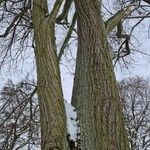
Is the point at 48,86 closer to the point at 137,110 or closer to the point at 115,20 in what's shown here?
the point at 115,20

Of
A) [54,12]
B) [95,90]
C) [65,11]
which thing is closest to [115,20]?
[54,12]

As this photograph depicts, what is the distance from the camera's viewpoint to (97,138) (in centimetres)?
557

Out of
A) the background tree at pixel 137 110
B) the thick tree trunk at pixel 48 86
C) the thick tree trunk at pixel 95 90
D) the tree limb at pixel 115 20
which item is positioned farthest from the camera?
the background tree at pixel 137 110

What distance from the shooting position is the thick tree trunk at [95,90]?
18.0ft

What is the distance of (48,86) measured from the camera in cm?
618

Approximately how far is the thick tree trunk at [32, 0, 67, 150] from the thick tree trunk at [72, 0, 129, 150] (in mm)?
372

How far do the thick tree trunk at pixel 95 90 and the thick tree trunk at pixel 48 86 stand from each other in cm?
37

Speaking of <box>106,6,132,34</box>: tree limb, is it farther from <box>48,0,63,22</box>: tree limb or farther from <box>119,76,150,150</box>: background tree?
<box>119,76,150,150</box>: background tree

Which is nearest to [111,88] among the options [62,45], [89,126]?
[89,126]

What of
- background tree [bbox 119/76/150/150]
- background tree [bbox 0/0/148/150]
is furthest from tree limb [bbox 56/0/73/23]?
background tree [bbox 119/76/150/150]

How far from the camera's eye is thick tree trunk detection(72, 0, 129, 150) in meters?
5.49

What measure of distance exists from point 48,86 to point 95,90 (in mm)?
764

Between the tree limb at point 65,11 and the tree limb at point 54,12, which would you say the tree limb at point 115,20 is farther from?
the tree limb at point 65,11

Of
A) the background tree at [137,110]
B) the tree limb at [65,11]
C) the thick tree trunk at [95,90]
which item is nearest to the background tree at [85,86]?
the thick tree trunk at [95,90]
